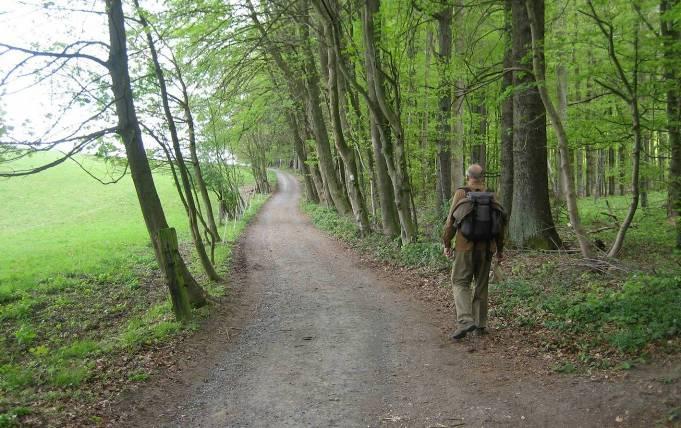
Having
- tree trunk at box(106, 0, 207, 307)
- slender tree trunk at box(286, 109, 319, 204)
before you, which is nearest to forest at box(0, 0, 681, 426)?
tree trunk at box(106, 0, 207, 307)

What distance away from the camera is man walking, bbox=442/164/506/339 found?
5.89 metres

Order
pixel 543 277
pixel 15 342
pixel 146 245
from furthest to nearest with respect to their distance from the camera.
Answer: pixel 146 245
pixel 15 342
pixel 543 277

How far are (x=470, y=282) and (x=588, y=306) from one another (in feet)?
4.80

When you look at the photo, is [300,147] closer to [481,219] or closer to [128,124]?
[128,124]

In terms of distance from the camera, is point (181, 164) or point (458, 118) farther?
point (458, 118)

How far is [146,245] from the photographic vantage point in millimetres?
20828

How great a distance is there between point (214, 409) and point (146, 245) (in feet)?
58.0

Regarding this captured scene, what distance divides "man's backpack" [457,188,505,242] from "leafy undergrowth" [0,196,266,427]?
15.1 ft

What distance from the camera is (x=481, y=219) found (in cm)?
588

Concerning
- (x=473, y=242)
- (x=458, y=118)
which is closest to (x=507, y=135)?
(x=458, y=118)

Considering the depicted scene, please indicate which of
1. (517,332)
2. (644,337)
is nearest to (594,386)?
(644,337)

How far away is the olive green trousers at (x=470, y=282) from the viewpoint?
6.12 meters

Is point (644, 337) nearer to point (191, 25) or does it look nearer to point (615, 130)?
point (615, 130)

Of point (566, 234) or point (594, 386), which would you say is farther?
point (566, 234)
